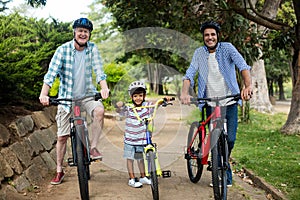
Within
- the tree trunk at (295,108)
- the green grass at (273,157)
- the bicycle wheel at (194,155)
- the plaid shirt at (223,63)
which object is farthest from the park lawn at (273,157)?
the plaid shirt at (223,63)

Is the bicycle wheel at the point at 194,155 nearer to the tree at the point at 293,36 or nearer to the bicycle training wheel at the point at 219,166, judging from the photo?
the bicycle training wheel at the point at 219,166

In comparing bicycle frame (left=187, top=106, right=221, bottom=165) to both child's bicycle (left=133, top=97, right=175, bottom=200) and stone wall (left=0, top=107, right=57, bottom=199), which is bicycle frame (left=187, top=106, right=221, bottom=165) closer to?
child's bicycle (left=133, top=97, right=175, bottom=200)

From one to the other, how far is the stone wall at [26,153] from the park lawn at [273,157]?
306cm

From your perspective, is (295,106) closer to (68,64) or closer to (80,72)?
(80,72)

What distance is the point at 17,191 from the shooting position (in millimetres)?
5145

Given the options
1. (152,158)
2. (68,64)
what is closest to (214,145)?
(152,158)

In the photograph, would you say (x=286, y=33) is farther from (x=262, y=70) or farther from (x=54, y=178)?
(x=262, y=70)

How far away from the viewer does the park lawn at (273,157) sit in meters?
5.74

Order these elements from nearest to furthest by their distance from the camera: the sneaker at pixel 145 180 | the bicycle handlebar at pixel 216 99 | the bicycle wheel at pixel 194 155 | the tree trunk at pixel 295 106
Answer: the bicycle handlebar at pixel 216 99 < the bicycle wheel at pixel 194 155 < the sneaker at pixel 145 180 < the tree trunk at pixel 295 106

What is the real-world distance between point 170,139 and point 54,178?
5.49 metres

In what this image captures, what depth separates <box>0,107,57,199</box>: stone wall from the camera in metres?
5.21

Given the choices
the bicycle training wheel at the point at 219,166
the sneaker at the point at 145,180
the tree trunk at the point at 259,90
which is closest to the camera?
the bicycle training wheel at the point at 219,166

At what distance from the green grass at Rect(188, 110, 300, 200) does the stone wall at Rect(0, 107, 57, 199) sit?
3054 millimetres

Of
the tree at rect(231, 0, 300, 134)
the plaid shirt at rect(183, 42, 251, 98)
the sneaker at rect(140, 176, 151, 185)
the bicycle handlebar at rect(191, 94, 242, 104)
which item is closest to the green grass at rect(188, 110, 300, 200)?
the tree at rect(231, 0, 300, 134)
